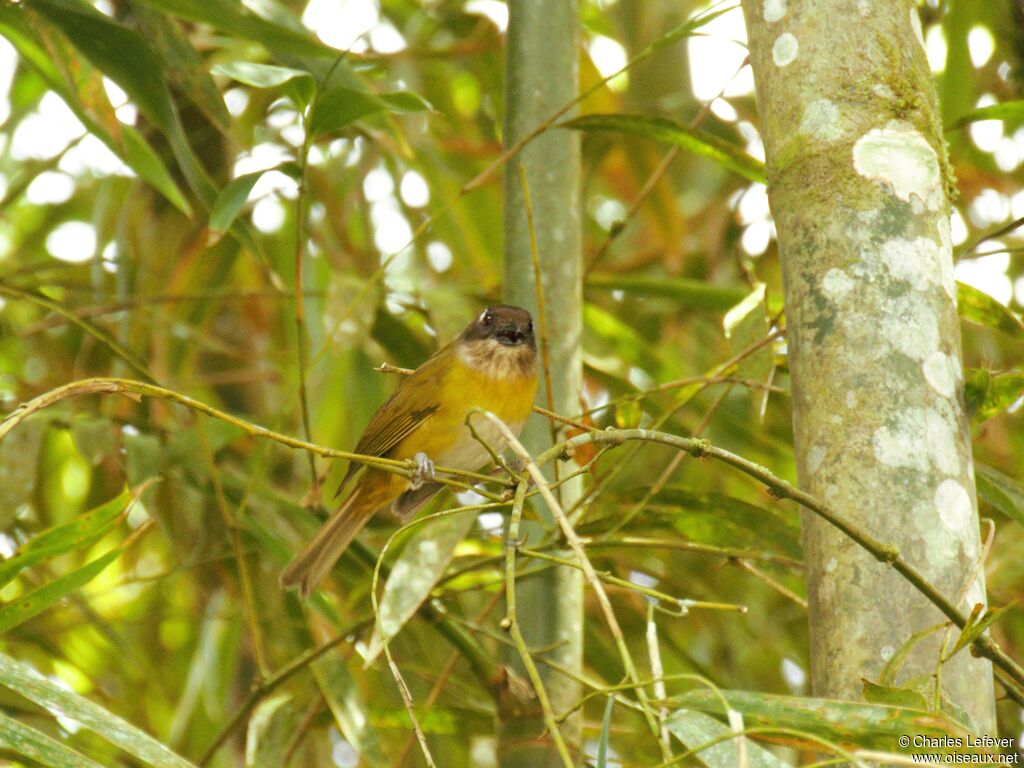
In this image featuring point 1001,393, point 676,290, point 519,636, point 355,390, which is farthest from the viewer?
point 355,390

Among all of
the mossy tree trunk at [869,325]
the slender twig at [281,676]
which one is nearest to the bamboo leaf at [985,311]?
the mossy tree trunk at [869,325]

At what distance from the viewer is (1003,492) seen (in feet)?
8.66

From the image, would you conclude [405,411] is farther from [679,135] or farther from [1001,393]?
[1001,393]

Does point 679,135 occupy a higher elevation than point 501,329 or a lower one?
higher

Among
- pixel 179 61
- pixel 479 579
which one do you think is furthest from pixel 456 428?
pixel 179 61

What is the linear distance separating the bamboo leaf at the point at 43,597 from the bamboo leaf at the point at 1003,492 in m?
1.75

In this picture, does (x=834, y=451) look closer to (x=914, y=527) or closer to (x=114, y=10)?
(x=914, y=527)

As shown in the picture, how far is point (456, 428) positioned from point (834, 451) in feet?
7.43

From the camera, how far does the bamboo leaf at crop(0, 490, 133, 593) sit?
2.23 metres

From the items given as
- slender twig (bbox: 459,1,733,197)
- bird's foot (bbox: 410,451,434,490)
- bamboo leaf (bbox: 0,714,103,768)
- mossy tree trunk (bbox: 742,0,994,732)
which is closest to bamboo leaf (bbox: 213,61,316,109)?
slender twig (bbox: 459,1,733,197)

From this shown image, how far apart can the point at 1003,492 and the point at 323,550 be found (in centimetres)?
184

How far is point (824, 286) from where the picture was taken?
202 centimetres

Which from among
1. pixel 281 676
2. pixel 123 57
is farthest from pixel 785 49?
pixel 281 676

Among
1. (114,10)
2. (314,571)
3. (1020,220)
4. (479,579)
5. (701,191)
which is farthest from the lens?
(701,191)
